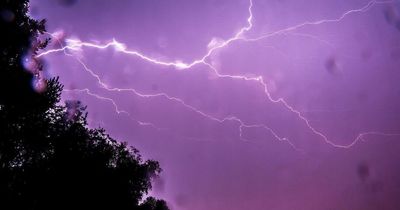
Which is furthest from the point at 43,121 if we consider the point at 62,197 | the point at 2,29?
the point at 62,197

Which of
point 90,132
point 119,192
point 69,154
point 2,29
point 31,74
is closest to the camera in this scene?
point 2,29

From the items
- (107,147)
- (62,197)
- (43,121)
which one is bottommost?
(62,197)

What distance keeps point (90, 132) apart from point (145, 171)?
19.4 feet

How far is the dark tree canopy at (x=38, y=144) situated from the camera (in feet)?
40.1

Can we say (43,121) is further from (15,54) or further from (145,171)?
(145,171)

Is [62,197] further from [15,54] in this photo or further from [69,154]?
[15,54]

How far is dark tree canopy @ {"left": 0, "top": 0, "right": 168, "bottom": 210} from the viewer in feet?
40.1

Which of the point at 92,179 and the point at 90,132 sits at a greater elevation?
the point at 90,132

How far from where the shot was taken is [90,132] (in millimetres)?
22203

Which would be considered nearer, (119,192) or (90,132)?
(119,192)

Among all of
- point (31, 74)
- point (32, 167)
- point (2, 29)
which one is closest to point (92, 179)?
point (32, 167)

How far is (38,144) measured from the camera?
537 inches

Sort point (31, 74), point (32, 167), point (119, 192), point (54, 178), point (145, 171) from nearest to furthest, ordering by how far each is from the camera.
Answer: point (31, 74) → point (32, 167) → point (54, 178) → point (119, 192) → point (145, 171)

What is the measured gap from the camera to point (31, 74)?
12805 millimetres
